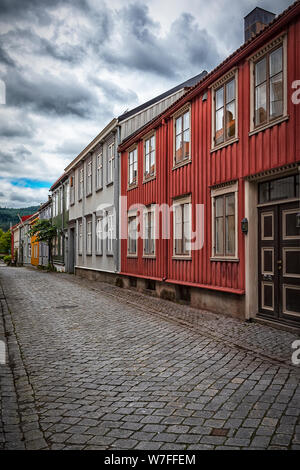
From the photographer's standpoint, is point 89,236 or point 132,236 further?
point 89,236

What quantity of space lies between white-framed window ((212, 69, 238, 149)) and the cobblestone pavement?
4.59 meters

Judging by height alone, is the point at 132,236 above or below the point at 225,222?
below

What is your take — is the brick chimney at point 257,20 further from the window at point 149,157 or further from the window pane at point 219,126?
the window at point 149,157

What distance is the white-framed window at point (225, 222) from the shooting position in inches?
395

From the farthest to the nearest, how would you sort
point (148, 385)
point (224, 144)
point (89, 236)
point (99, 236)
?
1. point (89, 236)
2. point (99, 236)
3. point (224, 144)
4. point (148, 385)

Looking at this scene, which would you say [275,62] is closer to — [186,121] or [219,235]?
[219,235]

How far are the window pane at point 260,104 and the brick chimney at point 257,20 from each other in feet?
10.4

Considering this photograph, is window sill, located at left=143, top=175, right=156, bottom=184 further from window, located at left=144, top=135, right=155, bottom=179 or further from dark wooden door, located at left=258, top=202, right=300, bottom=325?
dark wooden door, located at left=258, top=202, right=300, bottom=325

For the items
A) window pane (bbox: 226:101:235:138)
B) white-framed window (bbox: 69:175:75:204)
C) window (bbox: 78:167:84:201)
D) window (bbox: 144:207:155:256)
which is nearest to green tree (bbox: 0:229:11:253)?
white-framed window (bbox: 69:175:75:204)

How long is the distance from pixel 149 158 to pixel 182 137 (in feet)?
9.81

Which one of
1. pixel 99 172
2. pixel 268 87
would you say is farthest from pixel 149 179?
pixel 99 172

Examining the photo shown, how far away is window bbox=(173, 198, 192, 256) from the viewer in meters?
12.5

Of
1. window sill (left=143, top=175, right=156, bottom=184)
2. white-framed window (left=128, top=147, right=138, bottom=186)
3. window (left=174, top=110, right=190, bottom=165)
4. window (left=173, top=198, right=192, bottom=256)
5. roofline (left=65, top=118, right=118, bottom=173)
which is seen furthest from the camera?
roofline (left=65, top=118, right=118, bottom=173)

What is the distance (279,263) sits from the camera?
857 centimetres
